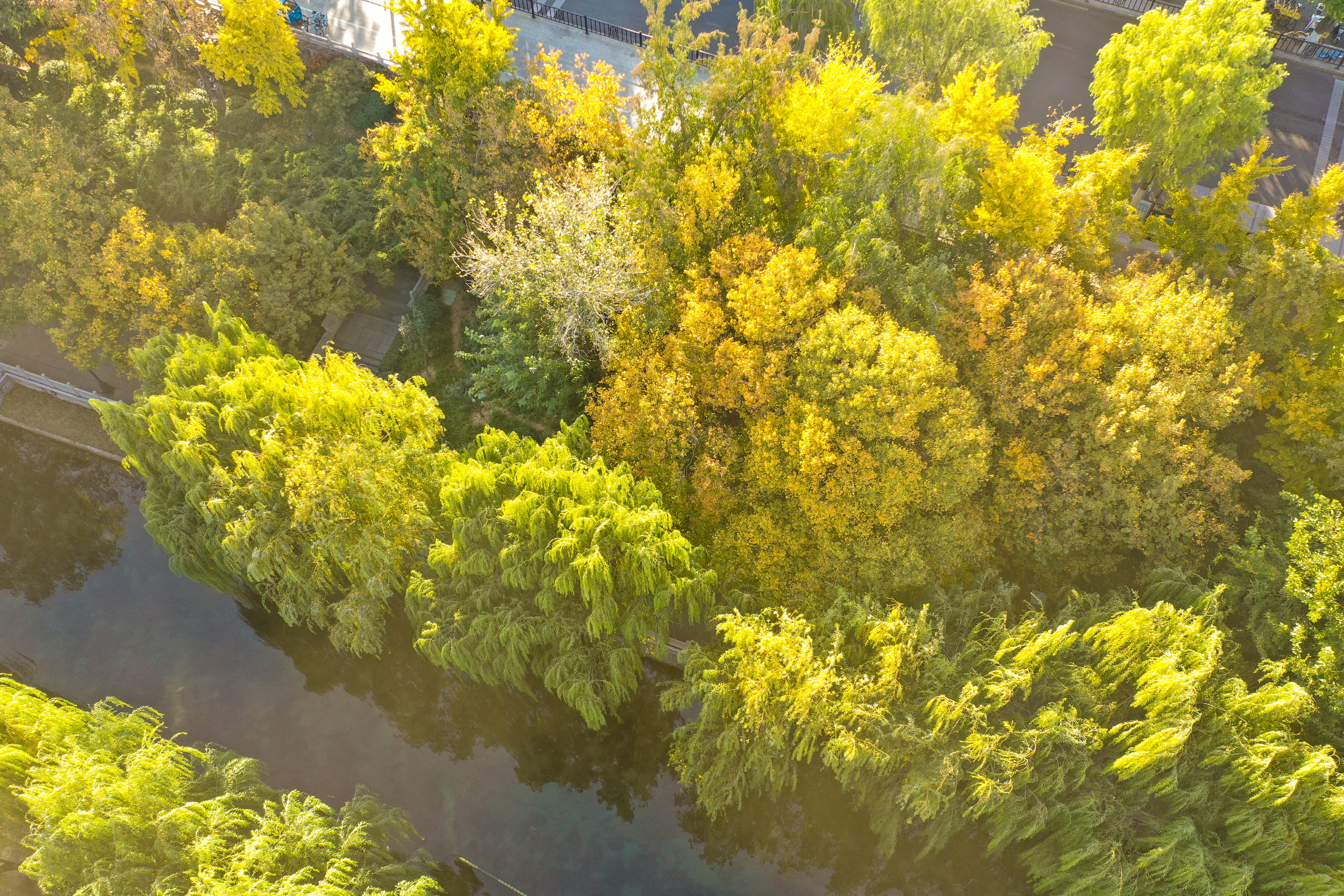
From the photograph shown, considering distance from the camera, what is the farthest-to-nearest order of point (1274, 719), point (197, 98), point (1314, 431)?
point (197, 98) < point (1314, 431) < point (1274, 719)

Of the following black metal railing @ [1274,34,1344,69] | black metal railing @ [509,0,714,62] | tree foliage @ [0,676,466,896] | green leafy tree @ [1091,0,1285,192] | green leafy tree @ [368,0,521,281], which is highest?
black metal railing @ [1274,34,1344,69]

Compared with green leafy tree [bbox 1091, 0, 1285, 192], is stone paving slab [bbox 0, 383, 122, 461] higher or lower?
lower

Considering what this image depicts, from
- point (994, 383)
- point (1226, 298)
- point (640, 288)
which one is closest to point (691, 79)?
point (640, 288)

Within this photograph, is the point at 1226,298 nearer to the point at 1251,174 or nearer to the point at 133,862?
the point at 1251,174

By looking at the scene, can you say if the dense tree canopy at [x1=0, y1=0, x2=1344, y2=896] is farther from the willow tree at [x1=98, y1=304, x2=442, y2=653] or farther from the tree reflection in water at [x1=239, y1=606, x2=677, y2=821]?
the tree reflection in water at [x1=239, y1=606, x2=677, y2=821]

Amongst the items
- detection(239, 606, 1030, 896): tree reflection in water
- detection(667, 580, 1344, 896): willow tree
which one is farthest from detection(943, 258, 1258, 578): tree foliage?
detection(239, 606, 1030, 896): tree reflection in water

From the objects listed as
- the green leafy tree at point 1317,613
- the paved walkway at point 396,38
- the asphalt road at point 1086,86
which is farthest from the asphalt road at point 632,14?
the green leafy tree at point 1317,613

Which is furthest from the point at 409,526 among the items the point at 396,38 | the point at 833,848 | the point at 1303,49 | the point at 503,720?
the point at 1303,49
